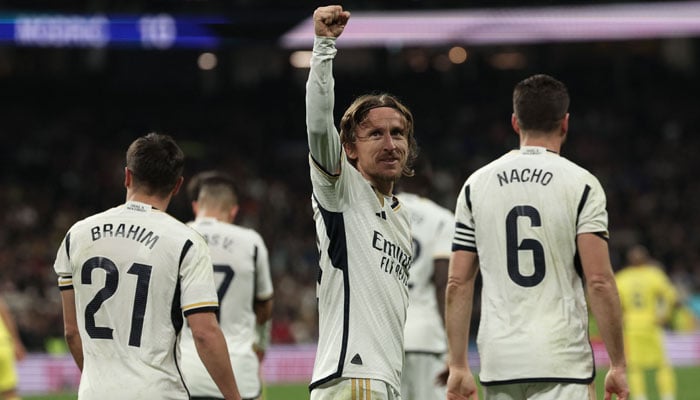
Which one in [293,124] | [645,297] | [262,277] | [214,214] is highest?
[293,124]

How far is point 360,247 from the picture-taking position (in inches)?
187

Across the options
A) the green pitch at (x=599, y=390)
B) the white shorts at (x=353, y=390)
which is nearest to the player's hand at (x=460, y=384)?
the white shorts at (x=353, y=390)

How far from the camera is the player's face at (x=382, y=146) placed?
4840mm

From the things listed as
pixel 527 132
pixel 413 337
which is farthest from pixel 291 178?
pixel 527 132

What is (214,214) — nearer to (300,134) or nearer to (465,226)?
(465,226)

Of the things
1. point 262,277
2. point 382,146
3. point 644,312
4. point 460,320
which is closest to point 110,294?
point 382,146

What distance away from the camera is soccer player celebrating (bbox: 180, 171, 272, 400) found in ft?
24.6

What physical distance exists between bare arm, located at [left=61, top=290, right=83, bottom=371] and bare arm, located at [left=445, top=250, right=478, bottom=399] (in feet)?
5.68

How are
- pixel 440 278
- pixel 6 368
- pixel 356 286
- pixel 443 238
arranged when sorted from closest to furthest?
1. pixel 356 286
2. pixel 440 278
3. pixel 443 238
4. pixel 6 368

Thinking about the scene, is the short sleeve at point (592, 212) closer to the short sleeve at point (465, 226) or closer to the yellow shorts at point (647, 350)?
the short sleeve at point (465, 226)

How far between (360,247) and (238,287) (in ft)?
9.50

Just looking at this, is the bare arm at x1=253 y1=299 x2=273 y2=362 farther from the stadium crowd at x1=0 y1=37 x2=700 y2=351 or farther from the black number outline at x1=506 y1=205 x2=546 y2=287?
the stadium crowd at x1=0 y1=37 x2=700 y2=351

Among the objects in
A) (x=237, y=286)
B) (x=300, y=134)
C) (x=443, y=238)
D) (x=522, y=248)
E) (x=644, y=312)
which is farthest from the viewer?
(x=300, y=134)

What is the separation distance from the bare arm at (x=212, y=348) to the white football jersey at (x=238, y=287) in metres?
2.47
